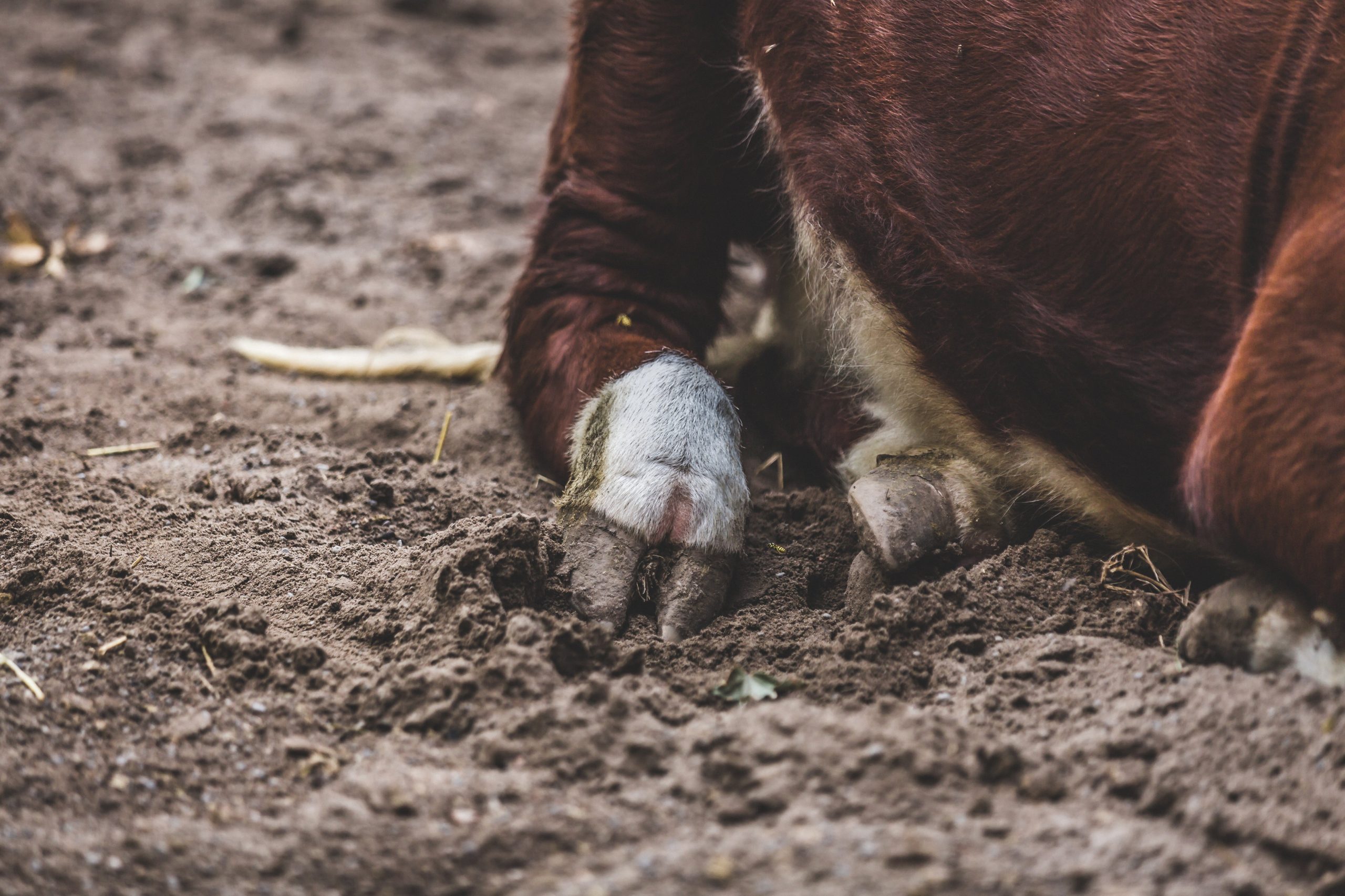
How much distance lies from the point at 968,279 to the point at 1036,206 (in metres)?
0.17

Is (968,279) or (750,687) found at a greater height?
(968,279)

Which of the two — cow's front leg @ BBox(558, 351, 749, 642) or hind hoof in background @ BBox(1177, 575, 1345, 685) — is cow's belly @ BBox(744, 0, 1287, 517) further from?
cow's front leg @ BBox(558, 351, 749, 642)

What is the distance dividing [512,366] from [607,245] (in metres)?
0.36

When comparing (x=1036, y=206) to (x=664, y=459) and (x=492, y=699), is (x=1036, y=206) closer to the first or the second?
(x=664, y=459)

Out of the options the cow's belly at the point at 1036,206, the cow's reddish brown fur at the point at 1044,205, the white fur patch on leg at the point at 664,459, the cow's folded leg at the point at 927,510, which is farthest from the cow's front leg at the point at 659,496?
the cow's belly at the point at 1036,206

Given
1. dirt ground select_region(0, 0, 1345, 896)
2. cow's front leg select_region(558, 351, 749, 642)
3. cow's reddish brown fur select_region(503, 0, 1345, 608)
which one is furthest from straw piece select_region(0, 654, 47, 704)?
cow's reddish brown fur select_region(503, 0, 1345, 608)

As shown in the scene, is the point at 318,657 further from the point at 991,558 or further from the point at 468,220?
the point at 468,220

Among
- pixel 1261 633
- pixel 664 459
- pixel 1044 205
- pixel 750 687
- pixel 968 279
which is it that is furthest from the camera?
pixel 664 459

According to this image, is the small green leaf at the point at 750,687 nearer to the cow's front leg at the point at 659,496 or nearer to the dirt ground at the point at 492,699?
the dirt ground at the point at 492,699

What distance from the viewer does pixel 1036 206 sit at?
199cm

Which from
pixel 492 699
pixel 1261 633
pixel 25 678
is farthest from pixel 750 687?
pixel 25 678

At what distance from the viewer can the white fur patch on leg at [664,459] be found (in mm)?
2129

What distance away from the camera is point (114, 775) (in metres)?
1.60

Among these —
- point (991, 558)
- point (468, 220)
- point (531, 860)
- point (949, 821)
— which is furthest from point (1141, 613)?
point (468, 220)
